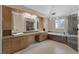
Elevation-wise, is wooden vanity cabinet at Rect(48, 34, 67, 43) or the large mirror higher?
the large mirror

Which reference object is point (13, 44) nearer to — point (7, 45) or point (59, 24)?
point (7, 45)

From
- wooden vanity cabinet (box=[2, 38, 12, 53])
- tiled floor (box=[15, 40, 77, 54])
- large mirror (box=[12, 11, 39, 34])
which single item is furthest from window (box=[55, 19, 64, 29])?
wooden vanity cabinet (box=[2, 38, 12, 53])

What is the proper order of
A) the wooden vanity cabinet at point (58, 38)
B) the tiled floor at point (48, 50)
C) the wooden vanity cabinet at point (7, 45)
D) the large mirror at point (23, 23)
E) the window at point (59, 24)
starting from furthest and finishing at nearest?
the window at point (59, 24)
the wooden vanity cabinet at point (58, 38)
the large mirror at point (23, 23)
the tiled floor at point (48, 50)
the wooden vanity cabinet at point (7, 45)

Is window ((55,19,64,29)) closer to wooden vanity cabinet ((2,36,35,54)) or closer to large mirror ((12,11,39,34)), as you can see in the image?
large mirror ((12,11,39,34))

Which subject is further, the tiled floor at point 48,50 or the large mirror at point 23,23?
the large mirror at point 23,23

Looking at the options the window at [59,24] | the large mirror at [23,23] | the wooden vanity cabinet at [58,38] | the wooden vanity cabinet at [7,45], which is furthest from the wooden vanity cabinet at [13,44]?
the window at [59,24]

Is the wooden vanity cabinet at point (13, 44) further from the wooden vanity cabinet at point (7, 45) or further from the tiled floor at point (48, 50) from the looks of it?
the tiled floor at point (48, 50)

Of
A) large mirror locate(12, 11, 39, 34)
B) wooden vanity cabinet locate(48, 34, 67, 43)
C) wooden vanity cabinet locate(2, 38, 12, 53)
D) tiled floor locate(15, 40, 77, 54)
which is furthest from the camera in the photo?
wooden vanity cabinet locate(48, 34, 67, 43)

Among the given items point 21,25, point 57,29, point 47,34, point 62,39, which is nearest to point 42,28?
point 47,34

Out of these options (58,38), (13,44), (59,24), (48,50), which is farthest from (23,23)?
(59,24)

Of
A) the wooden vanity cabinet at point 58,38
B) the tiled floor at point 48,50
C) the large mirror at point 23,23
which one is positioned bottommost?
the tiled floor at point 48,50

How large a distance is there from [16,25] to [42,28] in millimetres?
4085

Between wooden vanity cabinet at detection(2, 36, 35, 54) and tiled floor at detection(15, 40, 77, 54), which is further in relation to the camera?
tiled floor at detection(15, 40, 77, 54)

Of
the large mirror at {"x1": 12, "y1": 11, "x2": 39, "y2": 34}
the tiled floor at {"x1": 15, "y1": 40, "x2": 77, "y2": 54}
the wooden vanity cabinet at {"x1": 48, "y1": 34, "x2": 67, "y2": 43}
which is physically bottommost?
the tiled floor at {"x1": 15, "y1": 40, "x2": 77, "y2": 54}
